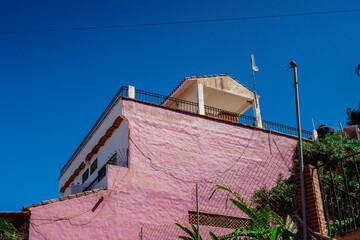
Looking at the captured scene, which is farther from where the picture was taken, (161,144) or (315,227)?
(161,144)

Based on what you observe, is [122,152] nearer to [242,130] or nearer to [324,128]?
[242,130]

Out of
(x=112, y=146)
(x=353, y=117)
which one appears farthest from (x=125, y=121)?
(x=353, y=117)

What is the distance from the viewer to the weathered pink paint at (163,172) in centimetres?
1252

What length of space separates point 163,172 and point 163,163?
A: 330mm

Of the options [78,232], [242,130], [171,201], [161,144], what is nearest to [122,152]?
[161,144]

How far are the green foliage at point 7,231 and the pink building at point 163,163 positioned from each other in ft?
1.54

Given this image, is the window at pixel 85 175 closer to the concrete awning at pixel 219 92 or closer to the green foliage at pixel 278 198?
the concrete awning at pixel 219 92

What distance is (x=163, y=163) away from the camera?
579 inches

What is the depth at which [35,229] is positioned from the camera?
11812 millimetres

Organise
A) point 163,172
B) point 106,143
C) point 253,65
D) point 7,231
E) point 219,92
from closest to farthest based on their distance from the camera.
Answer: point 7,231 < point 163,172 < point 106,143 < point 219,92 < point 253,65

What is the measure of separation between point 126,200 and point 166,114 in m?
3.73

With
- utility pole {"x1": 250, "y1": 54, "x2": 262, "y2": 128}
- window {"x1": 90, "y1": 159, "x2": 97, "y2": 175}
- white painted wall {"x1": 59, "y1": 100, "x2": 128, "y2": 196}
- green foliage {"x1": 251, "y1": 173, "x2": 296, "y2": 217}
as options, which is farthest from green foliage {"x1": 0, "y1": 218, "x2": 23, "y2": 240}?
utility pole {"x1": 250, "y1": 54, "x2": 262, "y2": 128}

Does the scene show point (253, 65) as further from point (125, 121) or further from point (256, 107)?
point (125, 121)

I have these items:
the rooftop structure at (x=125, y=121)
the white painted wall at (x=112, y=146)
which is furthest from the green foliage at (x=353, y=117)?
the white painted wall at (x=112, y=146)
